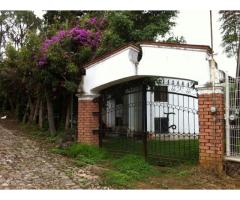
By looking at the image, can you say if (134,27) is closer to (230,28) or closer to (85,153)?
(85,153)

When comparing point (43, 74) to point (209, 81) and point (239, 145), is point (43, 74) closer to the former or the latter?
point (209, 81)

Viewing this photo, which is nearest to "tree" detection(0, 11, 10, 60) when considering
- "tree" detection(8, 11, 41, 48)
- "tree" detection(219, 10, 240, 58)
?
"tree" detection(8, 11, 41, 48)

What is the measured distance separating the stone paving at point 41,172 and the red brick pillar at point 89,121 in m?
1.02

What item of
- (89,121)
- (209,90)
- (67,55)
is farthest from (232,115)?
(67,55)

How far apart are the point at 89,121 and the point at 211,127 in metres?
4.03

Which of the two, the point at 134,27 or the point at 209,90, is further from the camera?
the point at 134,27

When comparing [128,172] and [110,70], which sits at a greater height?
[110,70]

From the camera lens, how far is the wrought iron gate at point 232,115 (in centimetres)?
706

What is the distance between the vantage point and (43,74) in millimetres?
11617

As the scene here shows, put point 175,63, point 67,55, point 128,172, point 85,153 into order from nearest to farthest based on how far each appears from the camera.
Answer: point 128,172 → point 175,63 → point 85,153 → point 67,55

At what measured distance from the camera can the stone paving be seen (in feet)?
20.6

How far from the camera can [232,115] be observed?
7.00m

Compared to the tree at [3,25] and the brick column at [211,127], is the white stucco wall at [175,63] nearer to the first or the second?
the brick column at [211,127]

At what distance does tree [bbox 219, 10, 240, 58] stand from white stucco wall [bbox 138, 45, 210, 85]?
9.29 meters
